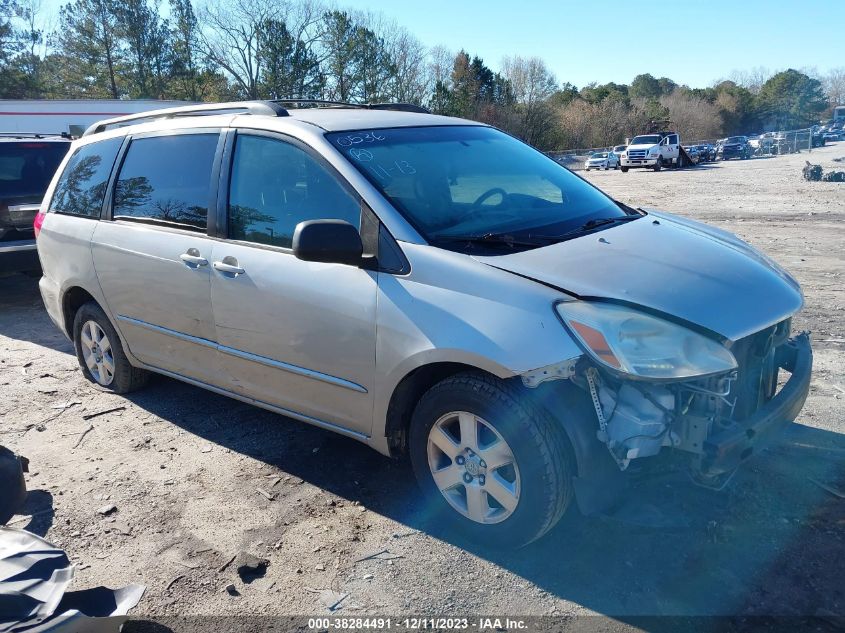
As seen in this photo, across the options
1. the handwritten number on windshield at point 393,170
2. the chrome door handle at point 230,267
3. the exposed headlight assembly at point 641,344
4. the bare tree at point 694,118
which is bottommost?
the exposed headlight assembly at point 641,344

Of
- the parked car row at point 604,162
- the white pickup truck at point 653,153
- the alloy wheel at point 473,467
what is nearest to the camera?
the alloy wheel at point 473,467

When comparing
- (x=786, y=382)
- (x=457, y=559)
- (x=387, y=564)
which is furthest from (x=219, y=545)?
(x=786, y=382)

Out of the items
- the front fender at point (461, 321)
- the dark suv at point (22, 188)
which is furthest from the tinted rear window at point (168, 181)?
the dark suv at point (22, 188)

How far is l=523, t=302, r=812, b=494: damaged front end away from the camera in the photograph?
2674 millimetres

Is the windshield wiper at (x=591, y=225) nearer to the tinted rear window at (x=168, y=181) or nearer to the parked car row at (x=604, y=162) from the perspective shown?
the tinted rear window at (x=168, y=181)

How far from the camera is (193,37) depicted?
174ft

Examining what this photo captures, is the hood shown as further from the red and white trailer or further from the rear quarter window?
the red and white trailer

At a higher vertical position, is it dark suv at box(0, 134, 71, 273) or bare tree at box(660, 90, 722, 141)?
bare tree at box(660, 90, 722, 141)

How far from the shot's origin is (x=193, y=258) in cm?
395

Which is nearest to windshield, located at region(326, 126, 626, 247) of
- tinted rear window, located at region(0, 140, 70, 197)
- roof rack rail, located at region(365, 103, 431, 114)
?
roof rack rail, located at region(365, 103, 431, 114)

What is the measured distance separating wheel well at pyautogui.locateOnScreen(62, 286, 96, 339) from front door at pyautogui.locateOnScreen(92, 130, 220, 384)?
49 cm

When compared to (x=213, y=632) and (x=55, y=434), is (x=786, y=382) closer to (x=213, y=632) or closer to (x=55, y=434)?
(x=213, y=632)

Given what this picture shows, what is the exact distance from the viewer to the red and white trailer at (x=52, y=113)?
57.1 feet

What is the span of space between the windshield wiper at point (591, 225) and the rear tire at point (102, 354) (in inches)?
124
